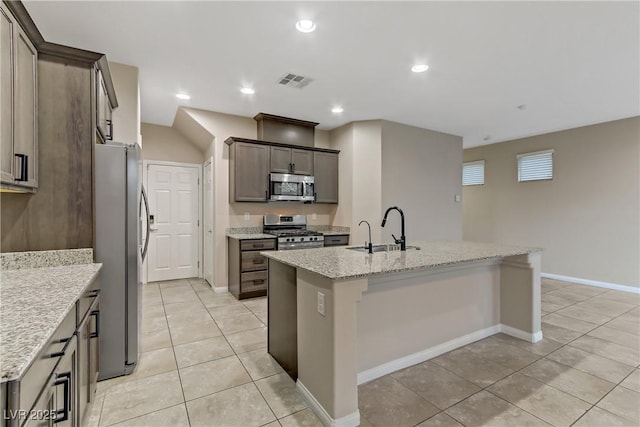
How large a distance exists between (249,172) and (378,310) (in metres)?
3.09

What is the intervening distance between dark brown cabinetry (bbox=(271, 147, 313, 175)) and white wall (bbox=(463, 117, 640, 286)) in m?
4.30

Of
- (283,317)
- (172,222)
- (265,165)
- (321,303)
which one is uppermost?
(265,165)

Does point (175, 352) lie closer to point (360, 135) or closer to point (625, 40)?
point (360, 135)

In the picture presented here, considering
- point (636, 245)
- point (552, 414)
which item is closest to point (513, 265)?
point (552, 414)

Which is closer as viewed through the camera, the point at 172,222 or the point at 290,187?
the point at 290,187

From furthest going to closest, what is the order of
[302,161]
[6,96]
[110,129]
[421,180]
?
[421,180] < [302,161] < [110,129] < [6,96]

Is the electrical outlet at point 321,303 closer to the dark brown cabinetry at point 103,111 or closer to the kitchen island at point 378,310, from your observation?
the kitchen island at point 378,310

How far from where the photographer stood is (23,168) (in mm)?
1805

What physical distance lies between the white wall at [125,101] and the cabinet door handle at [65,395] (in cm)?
259

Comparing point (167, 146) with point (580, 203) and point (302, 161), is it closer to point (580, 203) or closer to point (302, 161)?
point (302, 161)

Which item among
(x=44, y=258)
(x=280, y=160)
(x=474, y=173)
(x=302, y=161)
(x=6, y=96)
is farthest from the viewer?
(x=474, y=173)

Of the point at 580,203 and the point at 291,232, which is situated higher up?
the point at 580,203

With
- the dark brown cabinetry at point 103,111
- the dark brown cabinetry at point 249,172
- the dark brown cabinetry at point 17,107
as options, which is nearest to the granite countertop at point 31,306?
the dark brown cabinetry at point 17,107

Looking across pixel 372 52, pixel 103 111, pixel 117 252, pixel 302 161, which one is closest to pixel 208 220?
pixel 302 161
